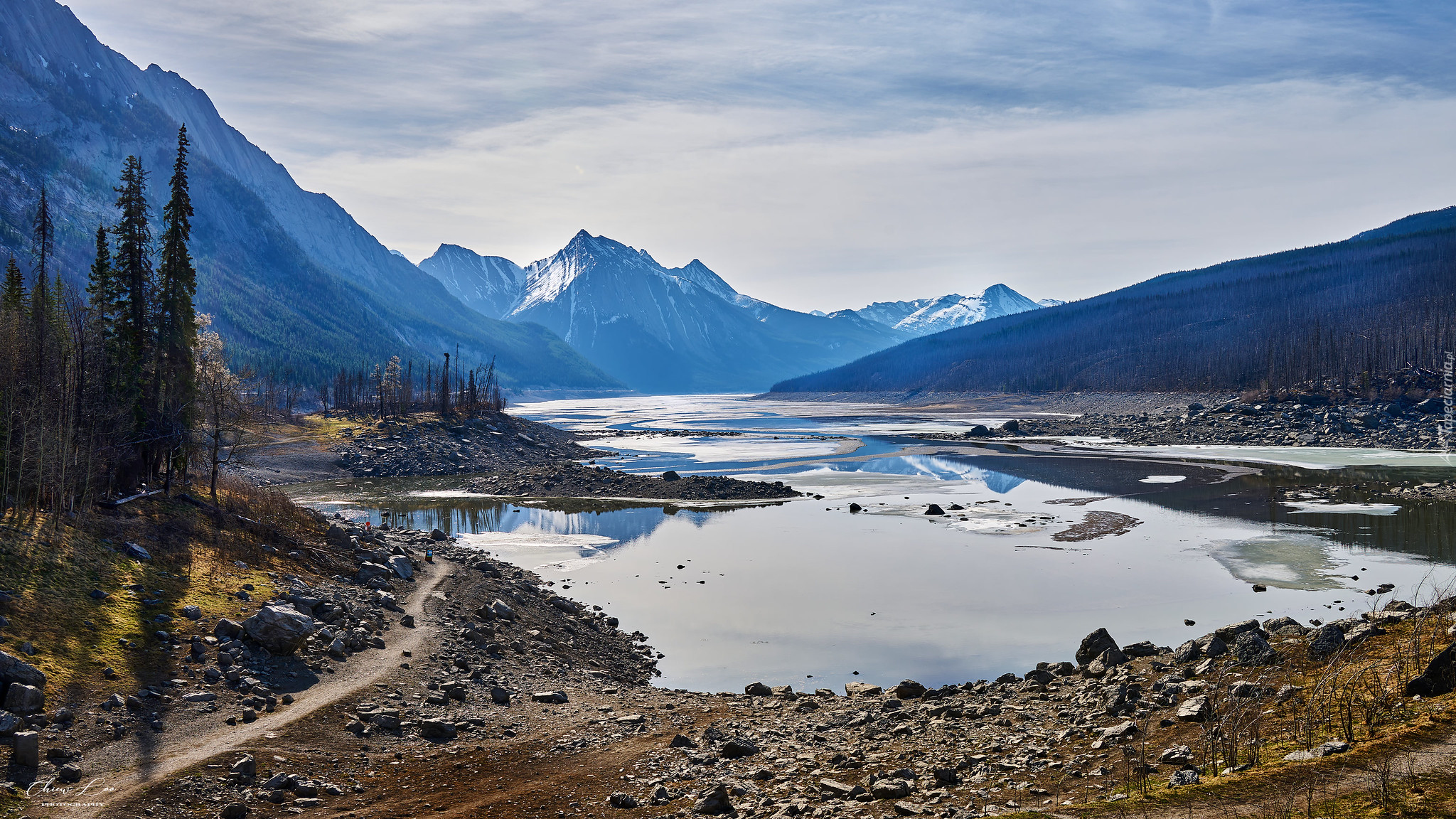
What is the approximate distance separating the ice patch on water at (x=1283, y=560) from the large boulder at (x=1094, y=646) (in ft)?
55.4

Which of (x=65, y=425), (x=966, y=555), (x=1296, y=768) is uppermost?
(x=65, y=425)

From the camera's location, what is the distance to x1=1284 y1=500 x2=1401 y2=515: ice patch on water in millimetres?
52625

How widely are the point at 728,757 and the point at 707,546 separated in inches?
1211

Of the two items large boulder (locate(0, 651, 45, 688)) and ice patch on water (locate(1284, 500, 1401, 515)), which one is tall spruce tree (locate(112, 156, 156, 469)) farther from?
ice patch on water (locate(1284, 500, 1401, 515))

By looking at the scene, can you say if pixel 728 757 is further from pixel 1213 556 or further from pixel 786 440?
pixel 786 440

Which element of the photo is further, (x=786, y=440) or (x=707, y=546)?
(x=786, y=440)

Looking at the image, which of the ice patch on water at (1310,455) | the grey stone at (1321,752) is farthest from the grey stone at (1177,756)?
the ice patch on water at (1310,455)

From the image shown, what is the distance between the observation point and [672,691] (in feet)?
75.7

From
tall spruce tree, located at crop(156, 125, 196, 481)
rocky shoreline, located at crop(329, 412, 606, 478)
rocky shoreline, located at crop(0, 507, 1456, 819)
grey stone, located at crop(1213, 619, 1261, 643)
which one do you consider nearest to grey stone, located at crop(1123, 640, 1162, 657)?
rocky shoreline, located at crop(0, 507, 1456, 819)

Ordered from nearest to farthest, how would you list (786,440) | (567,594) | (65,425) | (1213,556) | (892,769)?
(892,769), (65,425), (567,594), (1213,556), (786,440)

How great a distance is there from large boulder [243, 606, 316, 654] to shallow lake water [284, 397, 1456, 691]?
35.4 feet

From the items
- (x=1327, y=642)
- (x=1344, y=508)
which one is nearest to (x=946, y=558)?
(x=1327, y=642)

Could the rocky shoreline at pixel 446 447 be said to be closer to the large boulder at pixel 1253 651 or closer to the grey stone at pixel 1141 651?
the grey stone at pixel 1141 651

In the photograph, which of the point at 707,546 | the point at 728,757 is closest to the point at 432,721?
the point at 728,757
